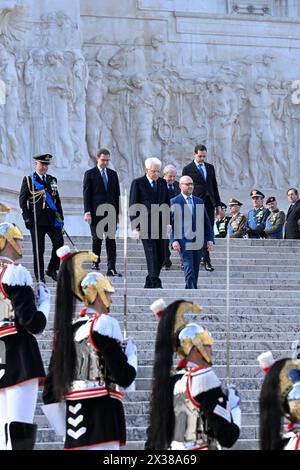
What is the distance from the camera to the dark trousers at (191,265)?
1522 centimetres

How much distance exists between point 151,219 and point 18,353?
6.12 metres

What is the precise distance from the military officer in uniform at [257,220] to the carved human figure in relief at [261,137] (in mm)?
5701

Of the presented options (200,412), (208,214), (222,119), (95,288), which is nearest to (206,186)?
(208,214)

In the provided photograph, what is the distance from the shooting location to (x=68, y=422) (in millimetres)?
8773

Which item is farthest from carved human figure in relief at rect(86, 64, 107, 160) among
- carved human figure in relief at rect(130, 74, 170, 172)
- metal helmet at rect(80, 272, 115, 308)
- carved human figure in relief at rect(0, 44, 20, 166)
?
metal helmet at rect(80, 272, 115, 308)

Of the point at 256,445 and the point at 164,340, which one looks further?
the point at 256,445

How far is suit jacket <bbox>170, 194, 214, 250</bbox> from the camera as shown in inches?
601

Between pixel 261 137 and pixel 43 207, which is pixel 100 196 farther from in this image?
pixel 261 137

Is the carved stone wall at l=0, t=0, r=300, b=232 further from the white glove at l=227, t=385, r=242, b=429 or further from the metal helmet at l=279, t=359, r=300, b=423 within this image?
the metal helmet at l=279, t=359, r=300, b=423

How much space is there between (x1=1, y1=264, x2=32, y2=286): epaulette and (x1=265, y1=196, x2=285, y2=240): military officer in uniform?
10405 mm

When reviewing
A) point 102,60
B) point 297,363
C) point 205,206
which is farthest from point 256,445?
point 102,60

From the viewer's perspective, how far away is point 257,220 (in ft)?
65.5
